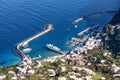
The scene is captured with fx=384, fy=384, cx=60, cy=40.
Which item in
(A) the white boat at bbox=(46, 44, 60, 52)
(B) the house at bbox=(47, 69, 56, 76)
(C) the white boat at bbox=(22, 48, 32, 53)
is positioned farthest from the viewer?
(C) the white boat at bbox=(22, 48, 32, 53)

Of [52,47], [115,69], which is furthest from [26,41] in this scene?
[115,69]

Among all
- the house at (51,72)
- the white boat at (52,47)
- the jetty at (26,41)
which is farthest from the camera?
the white boat at (52,47)

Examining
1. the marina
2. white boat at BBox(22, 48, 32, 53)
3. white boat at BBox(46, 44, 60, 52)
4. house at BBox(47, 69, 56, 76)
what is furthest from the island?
white boat at BBox(22, 48, 32, 53)

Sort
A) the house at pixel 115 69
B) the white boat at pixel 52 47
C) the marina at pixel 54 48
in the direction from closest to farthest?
1. the house at pixel 115 69
2. the marina at pixel 54 48
3. the white boat at pixel 52 47

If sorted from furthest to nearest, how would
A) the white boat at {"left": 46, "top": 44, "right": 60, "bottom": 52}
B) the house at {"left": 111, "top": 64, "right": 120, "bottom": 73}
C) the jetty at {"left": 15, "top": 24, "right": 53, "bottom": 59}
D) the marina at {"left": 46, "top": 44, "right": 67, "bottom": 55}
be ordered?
the white boat at {"left": 46, "top": 44, "right": 60, "bottom": 52}
the jetty at {"left": 15, "top": 24, "right": 53, "bottom": 59}
the marina at {"left": 46, "top": 44, "right": 67, "bottom": 55}
the house at {"left": 111, "top": 64, "right": 120, "bottom": 73}

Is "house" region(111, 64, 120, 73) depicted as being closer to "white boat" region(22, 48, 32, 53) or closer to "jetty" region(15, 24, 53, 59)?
"jetty" region(15, 24, 53, 59)

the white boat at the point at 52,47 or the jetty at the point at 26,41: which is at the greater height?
the jetty at the point at 26,41

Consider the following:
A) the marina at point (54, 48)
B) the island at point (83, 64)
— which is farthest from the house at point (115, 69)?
the marina at point (54, 48)

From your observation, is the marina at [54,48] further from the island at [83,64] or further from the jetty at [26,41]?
the jetty at [26,41]

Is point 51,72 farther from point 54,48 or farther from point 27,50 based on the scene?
point 27,50

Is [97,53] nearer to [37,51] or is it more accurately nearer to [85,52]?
[85,52]

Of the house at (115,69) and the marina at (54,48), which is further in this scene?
the marina at (54,48)

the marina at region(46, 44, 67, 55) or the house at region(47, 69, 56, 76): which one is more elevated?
the marina at region(46, 44, 67, 55)
